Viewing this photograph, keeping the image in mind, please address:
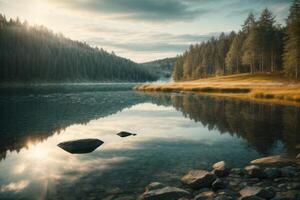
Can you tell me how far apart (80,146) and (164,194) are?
9.42 meters

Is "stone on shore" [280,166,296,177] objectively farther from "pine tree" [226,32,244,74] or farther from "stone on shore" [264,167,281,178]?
"pine tree" [226,32,244,74]

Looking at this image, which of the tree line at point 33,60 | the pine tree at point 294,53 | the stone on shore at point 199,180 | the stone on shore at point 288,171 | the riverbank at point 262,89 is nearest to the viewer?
the stone on shore at point 199,180

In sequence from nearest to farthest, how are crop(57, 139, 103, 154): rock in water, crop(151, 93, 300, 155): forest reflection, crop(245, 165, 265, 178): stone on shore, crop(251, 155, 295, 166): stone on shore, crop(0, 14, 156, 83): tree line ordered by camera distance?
crop(245, 165, 265, 178): stone on shore < crop(251, 155, 295, 166): stone on shore < crop(57, 139, 103, 154): rock in water < crop(151, 93, 300, 155): forest reflection < crop(0, 14, 156, 83): tree line

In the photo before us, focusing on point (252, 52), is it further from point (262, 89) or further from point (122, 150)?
point (122, 150)

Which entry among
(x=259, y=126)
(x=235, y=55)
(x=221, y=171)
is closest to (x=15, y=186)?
(x=221, y=171)

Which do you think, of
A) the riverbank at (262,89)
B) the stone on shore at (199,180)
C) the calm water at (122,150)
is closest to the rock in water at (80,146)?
the calm water at (122,150)

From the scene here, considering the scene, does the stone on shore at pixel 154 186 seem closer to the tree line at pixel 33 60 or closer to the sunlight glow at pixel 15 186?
the sunlight glow at pixel 15 186

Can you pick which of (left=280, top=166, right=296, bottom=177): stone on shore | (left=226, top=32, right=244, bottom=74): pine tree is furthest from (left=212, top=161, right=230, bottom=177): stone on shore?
(left=226, top=32, right=244, bottom=74): pine tree

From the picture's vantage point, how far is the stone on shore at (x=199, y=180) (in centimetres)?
1187

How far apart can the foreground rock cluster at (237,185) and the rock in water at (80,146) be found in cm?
765

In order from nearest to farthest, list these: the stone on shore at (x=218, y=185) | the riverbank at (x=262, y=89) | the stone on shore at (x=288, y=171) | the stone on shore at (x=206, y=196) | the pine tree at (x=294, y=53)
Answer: the stone on shore at (x=206, y=196)
the stone on shore at (x=218, y=185)
the stone on shore at (x=288, y=171)
the riverbank at (x=262, y=89)
the pine tree at (x=294, y=53)

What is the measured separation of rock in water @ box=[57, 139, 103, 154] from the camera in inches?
719

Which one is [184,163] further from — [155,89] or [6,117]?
[155,89]

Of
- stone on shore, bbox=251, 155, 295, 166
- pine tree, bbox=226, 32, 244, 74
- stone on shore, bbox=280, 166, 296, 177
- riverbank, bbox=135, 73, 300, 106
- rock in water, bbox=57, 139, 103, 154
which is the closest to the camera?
stone on shore, bbox=280, 166, 296, 177
